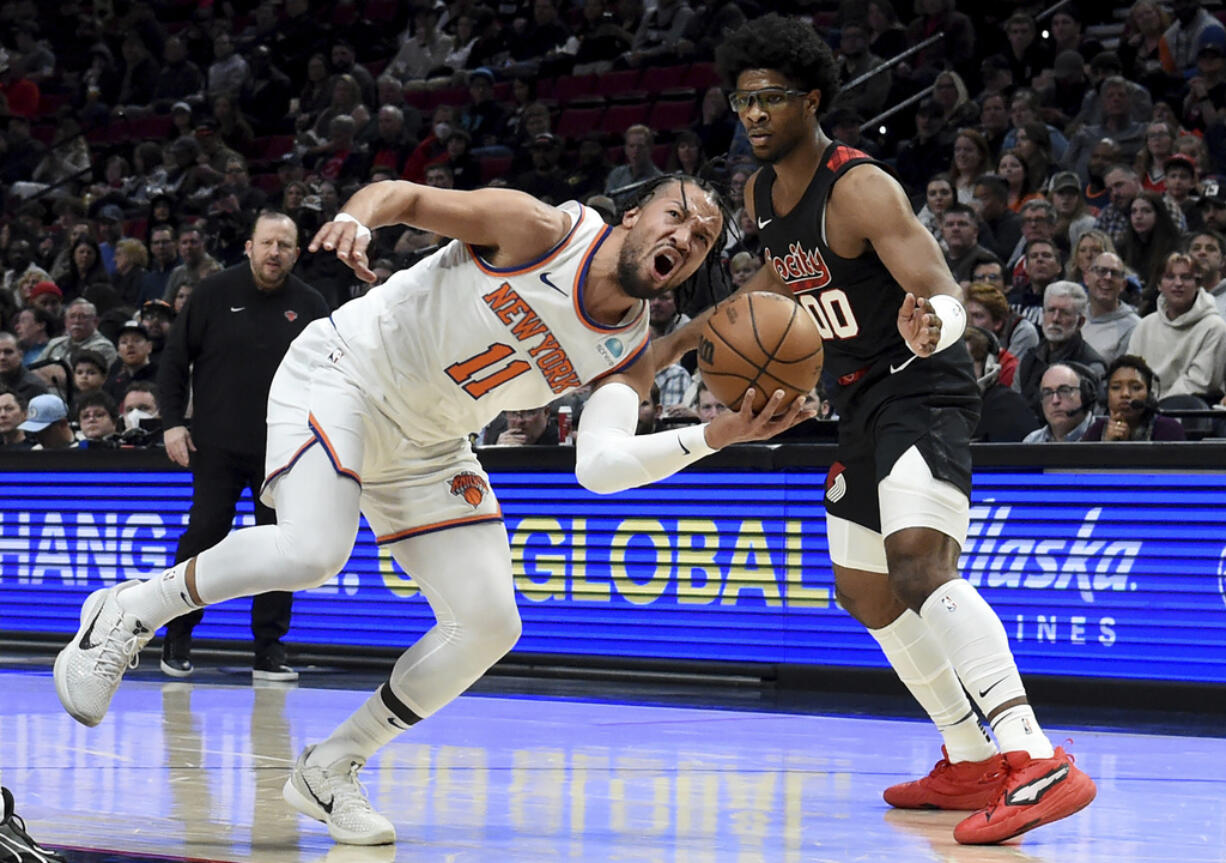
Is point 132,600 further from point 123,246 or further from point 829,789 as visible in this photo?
point 123,246

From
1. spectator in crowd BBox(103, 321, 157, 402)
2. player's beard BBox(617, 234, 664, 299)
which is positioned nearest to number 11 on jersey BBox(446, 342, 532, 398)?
player's beard BBox(617, 234, 664, 299)

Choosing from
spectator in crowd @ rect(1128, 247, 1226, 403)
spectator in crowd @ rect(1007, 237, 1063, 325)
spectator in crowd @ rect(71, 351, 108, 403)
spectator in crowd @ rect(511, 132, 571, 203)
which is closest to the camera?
spectator in crowd @ rect(1128, 247, 1226, 403)

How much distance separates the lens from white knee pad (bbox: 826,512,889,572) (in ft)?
16.4

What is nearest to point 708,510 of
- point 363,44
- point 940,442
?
point 940,442

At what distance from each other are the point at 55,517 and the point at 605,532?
3.50m

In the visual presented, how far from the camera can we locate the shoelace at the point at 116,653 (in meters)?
4.49

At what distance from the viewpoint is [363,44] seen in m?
19.2

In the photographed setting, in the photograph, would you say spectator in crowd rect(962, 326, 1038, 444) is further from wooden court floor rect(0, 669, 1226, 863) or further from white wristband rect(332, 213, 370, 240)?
white wristband rect(332, 213, 370, 240)

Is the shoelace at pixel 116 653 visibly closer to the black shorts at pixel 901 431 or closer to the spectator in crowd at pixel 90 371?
the black shorts at pixel 901 431

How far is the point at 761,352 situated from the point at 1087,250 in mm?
5752

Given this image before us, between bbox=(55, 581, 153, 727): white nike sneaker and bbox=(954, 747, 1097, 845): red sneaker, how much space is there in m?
2.26

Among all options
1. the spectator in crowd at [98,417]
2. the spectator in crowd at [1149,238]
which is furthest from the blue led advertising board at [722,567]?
the spectator in crowd at [1149,238]

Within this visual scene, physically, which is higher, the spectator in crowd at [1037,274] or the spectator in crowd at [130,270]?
the spectator in crowd at [130,270]

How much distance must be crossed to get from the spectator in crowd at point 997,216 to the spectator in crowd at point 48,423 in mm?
5853
